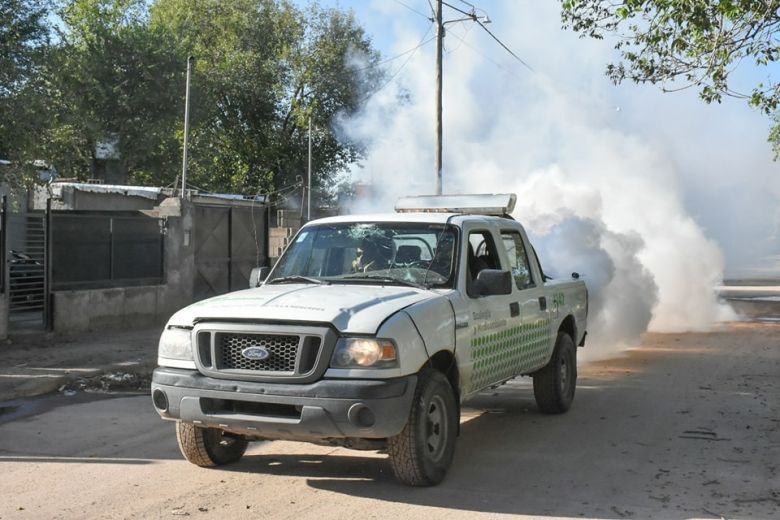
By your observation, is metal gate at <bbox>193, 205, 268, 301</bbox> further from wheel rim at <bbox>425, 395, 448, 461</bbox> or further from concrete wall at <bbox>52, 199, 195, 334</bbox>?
wheel rim at <bbox>425, 395, 448, 461</bbox>

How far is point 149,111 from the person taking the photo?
111ft

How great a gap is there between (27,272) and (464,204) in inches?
327

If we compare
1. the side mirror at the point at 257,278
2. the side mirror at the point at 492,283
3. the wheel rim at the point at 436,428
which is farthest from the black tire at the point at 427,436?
the side mirror at the point at 257,278

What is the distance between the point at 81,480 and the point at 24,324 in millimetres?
8475

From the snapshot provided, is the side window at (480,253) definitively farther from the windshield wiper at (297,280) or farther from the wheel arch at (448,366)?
the windshield wiper at (297,280)

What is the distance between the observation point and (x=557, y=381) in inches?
324

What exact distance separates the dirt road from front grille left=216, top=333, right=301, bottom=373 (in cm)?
87

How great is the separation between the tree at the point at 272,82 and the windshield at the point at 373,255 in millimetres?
32245

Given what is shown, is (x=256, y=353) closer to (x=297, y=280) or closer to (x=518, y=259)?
(x=297, y=280)

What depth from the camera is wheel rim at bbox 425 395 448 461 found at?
18.7ft

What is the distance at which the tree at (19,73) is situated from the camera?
44.3 feet

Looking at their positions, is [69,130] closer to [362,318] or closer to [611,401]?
[611,401]

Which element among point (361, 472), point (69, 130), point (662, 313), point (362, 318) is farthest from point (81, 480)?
point (69, 130)

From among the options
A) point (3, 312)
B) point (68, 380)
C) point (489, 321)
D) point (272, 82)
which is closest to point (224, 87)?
point (272, 82)
